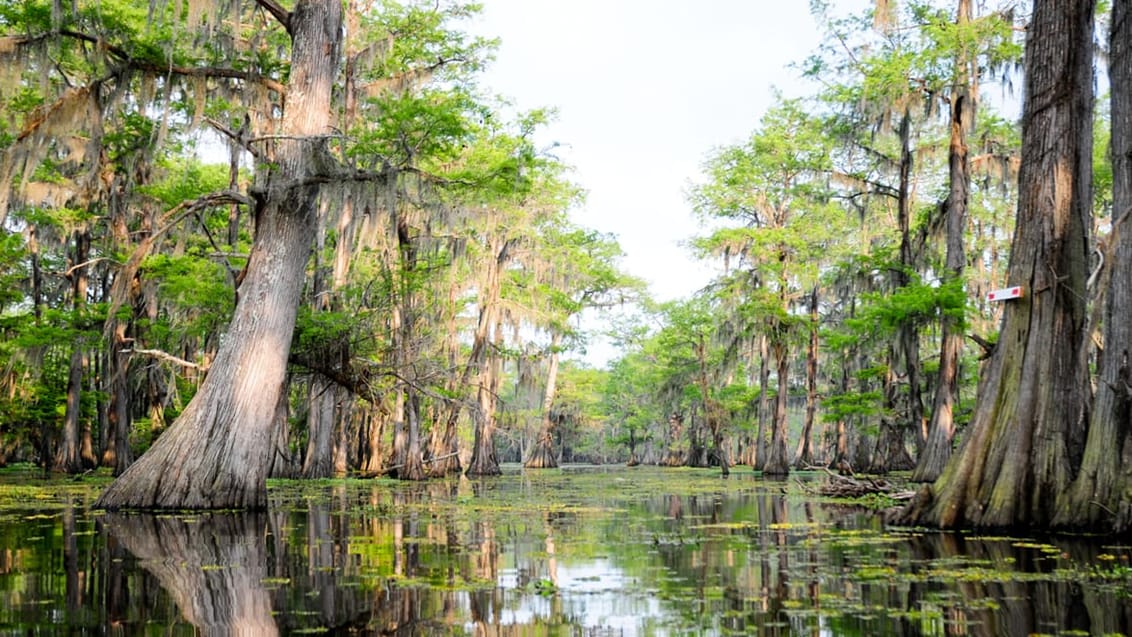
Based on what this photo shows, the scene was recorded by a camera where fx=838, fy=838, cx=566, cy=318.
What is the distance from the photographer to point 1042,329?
7.06 m

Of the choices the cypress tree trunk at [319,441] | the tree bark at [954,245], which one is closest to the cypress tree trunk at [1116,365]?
the tree bark at [954,245]

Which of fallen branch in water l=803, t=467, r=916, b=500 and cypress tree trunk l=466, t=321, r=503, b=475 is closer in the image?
fallen branch in water l=803, t=467, r=916, b=500

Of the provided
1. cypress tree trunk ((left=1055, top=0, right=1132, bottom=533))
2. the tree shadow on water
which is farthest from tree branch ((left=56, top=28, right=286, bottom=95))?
cypress tree trunk ((left=1055, top=0, right=1132, bottom=533))

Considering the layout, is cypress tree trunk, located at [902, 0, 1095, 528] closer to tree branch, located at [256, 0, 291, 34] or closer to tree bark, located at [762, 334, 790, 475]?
tree branch, located at [256, 0, 291, 34]

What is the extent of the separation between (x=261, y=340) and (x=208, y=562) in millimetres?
5186

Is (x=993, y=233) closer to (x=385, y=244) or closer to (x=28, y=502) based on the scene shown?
(x=385, y=244)

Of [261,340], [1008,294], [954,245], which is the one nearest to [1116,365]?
[1008,294]

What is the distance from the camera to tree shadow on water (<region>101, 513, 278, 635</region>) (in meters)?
3.27

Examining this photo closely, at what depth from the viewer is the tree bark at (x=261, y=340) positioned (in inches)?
352

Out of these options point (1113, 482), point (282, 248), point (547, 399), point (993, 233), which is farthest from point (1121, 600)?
point (547, 399)

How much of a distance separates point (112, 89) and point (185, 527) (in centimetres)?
662

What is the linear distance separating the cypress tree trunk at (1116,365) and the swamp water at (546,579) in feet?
1.72

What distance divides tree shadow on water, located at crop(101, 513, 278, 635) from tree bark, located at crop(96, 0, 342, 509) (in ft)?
1.88

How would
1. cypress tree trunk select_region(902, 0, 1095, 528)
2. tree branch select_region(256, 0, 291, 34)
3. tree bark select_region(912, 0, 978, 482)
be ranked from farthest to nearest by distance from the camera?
1. tree bark select_region(912, 0, 978, 482)
2. tree branch select_region(256, 0, 291, 34)
3. cypress tree trunk select_region(902, 0, 1095, 528)
